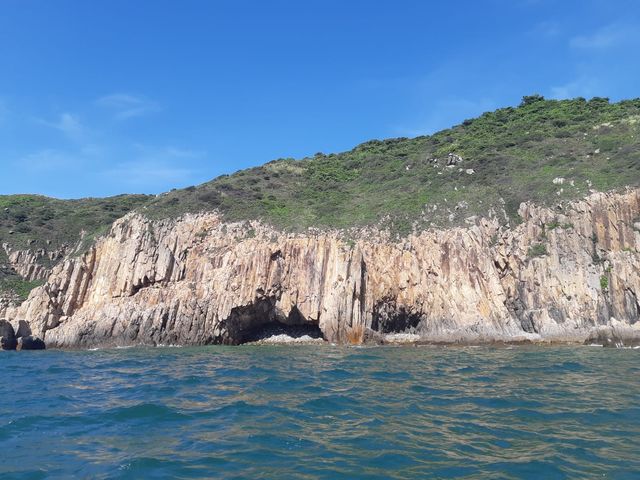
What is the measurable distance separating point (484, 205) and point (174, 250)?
31.0 metres

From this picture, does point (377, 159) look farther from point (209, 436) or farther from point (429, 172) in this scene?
point (209, 436)

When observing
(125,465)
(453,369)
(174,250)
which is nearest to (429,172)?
(174,250)

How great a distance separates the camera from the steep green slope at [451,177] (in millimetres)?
46100

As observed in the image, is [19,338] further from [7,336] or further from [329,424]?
[329,424]

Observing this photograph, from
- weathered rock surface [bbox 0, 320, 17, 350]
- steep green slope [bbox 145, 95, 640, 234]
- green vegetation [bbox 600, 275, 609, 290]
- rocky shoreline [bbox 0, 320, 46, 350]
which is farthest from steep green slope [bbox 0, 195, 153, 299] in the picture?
green vegetation [bbox 600, 275, 609, 290]

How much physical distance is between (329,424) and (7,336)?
46732 millimetres

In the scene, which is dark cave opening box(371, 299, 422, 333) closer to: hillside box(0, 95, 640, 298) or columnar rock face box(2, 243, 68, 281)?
hillside box(0, 95, 640, 298)

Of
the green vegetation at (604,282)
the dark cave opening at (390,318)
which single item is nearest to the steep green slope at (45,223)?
the dark cave opening at (390,318)

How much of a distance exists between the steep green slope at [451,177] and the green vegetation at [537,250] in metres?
5.55

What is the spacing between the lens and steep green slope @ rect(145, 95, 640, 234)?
46.1m

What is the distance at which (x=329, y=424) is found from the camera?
11922mm

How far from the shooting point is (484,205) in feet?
151

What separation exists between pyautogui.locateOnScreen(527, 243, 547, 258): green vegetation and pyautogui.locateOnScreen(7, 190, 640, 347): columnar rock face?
0.25ft

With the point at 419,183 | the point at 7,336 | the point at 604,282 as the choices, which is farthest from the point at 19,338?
the point at 604,282
